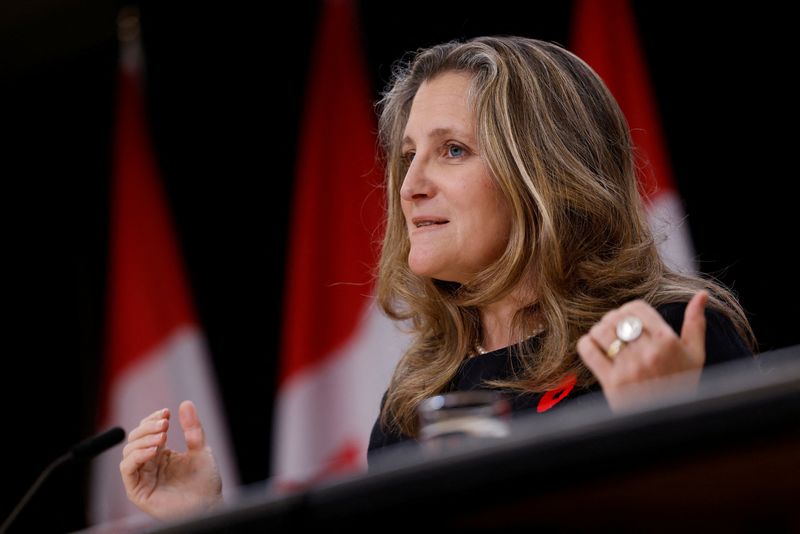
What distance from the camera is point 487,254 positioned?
1.85 meters

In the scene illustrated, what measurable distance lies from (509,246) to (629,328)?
63cm

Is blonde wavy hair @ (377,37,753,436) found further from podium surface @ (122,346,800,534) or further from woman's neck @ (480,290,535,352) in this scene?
podium surface @ (122,346,800,534)

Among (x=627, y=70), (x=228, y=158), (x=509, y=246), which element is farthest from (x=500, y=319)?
(x=228, y=158)

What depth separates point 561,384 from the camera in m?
1.67

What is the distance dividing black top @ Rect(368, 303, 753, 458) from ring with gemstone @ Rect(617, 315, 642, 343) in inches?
13.0

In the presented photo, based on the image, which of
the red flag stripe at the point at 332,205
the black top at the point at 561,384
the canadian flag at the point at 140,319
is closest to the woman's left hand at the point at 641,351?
the black top at the point at 561,384

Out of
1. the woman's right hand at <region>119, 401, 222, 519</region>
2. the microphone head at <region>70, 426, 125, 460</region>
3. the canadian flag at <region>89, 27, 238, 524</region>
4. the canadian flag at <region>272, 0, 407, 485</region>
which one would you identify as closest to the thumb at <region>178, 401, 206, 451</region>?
the woman's right hand at <region>119, 401, 222, 519</region>

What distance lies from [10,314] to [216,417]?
1.27 meters

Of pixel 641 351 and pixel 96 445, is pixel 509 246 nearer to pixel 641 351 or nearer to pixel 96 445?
pixel 641 351

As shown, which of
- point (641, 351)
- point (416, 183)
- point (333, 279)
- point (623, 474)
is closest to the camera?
point (623, 474)

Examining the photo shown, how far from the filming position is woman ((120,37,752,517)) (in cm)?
172

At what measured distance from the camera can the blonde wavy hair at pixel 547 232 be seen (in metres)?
1.74

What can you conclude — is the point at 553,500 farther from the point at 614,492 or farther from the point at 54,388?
the point at 54,388

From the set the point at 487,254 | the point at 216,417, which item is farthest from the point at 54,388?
the point at 487,254
